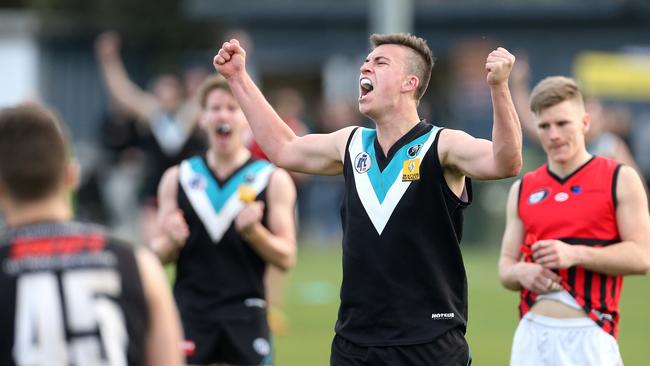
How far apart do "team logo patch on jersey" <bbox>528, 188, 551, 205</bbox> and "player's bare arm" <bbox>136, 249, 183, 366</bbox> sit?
10.1ft

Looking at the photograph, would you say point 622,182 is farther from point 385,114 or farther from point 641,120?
point 641,120

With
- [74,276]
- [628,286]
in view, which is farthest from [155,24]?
[74,276]

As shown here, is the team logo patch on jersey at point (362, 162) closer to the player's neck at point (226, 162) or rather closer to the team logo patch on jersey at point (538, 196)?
the team logo patch on jersey at point (538, 196)

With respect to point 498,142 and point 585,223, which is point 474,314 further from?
point 498,142

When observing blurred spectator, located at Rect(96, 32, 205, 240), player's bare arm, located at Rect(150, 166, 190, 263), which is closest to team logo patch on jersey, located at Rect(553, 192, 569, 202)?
player's bare arm, located at Rect(150, 166, 190, 263)

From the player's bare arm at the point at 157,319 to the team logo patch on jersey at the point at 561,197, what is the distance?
10.0 ft

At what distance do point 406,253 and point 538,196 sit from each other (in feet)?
3.93

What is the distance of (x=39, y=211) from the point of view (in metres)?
3.88

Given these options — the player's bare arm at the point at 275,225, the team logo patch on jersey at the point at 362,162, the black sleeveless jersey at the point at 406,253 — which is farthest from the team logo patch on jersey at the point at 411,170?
the player's bare arm at the point at 275,225

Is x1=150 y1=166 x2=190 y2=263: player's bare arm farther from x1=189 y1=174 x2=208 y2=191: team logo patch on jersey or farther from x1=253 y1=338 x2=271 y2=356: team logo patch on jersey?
x1=253 y1=338 x2=271 y2=356: team logo patch on jersey

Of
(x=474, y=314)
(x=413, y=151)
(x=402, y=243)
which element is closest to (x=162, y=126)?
(x=474, y=314)

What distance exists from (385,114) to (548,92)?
111 centimetres

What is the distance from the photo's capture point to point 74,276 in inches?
149

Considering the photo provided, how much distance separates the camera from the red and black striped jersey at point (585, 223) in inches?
249
